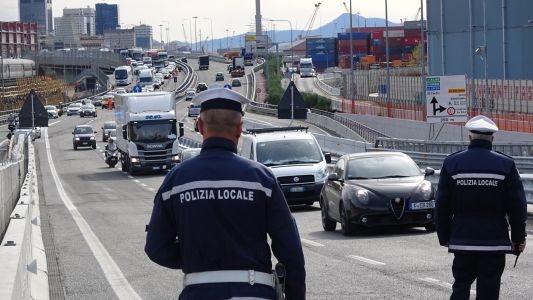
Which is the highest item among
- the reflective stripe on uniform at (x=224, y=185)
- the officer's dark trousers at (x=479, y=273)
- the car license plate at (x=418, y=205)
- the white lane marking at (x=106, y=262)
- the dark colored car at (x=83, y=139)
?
the reflective stripe on uniform at (x=224, y=185)

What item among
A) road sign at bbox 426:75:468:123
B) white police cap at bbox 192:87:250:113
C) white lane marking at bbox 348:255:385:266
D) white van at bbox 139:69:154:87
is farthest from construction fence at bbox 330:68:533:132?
white police cap at bbox 192:87:250:113

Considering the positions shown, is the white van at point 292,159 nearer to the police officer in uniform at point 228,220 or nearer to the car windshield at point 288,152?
the car windshield at point 288,152

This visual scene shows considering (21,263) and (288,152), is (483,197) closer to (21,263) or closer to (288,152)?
(21,263)

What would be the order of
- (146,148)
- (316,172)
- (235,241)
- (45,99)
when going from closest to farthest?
1. (235,241)
2. (316,172)
3. (146,148)
4. (45,99)

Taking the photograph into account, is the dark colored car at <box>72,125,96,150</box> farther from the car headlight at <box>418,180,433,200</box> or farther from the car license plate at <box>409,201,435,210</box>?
the car license plate at <box>409,201,435,210</box>

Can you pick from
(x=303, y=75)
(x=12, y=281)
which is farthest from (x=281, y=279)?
(x=303, y=75)

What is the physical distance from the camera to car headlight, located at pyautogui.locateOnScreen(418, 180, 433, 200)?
20453 millimetres

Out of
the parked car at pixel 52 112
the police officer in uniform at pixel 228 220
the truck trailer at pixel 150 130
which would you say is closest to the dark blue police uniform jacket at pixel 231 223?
the police officer in uniform at pixel 228 220

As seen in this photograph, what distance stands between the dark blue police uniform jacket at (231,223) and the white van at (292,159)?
71.5 feet

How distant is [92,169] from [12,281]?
5020cm

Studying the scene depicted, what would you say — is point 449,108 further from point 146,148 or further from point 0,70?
point 0,70

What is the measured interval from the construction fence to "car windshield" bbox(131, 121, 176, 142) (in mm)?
13308

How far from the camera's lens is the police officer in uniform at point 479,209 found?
8.98 metres

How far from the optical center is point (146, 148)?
164ft
